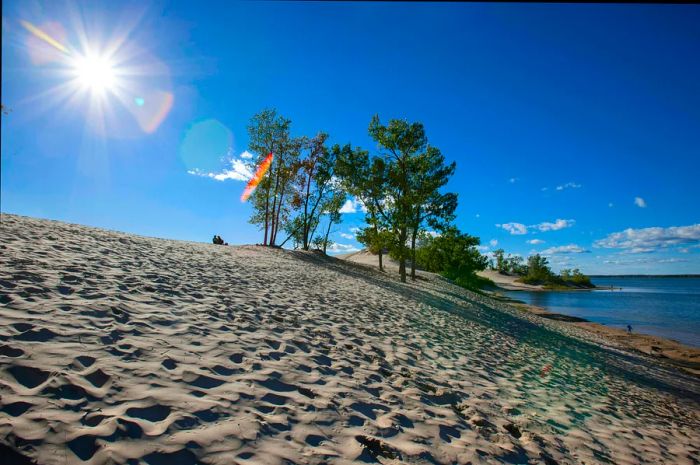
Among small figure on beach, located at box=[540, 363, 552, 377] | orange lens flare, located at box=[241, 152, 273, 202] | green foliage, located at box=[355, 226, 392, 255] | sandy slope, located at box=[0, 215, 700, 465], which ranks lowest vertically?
small figure on beach, located at box=[540, 363, 552, 377]

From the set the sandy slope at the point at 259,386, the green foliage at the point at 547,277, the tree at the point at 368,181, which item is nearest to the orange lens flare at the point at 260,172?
the tree at the point at 368,181

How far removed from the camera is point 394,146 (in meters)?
28.7

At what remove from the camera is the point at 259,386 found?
4652 millimetres

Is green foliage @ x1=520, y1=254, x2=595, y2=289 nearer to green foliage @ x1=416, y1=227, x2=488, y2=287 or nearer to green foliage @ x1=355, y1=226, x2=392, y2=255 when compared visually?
green foliage @ x1=416, y1=227, x2=488, y2=287

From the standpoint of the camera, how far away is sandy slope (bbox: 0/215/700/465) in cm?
330

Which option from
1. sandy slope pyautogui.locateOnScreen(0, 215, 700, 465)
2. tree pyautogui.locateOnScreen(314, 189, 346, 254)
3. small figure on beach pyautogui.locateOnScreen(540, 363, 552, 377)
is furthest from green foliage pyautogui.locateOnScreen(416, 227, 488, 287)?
sandy slope pyautogui.locateOnScreen(0, 215, 700, 465)

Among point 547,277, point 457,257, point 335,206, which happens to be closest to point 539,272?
point 547,277

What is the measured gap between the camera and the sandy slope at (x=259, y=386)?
130 inches

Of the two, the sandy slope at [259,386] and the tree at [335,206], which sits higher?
the tree at [335,206]

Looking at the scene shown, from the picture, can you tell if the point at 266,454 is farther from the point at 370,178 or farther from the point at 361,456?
the point at 370,178

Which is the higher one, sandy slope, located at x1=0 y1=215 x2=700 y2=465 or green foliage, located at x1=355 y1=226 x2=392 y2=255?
green foliage, located at x1=355 y1=226 x2=392 y2=255

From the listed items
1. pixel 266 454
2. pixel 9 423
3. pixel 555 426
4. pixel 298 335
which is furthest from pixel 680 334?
pixel 9 423

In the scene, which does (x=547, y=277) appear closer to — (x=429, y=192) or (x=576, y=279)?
(x=576, y=279)

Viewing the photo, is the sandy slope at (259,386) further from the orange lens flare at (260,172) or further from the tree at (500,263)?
the tree at (500,263)
